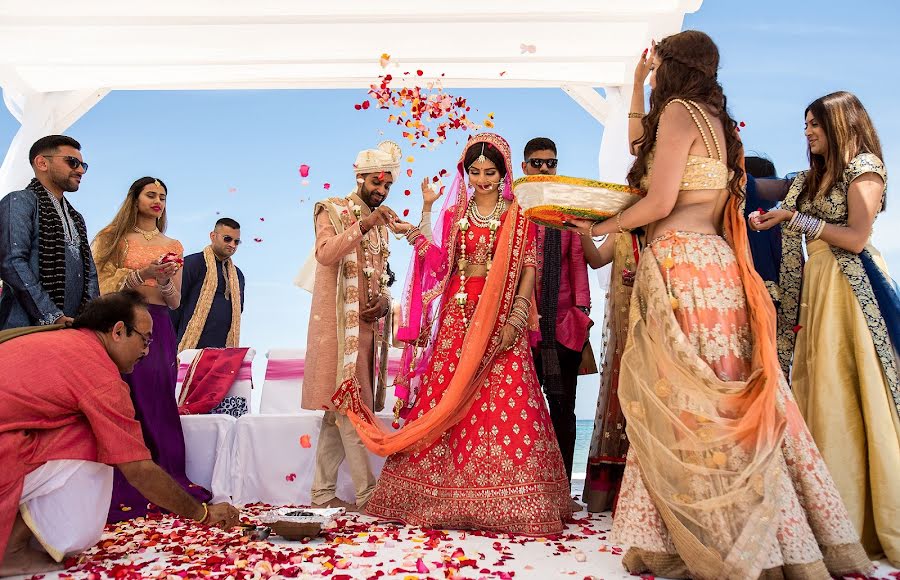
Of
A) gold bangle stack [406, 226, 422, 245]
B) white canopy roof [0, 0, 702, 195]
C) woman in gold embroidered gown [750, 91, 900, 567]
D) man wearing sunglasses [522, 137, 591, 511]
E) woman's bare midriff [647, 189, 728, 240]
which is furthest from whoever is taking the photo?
white canopy roof [0, 0, 702, 195]

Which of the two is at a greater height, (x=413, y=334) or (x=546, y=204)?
(x=546, y=204)

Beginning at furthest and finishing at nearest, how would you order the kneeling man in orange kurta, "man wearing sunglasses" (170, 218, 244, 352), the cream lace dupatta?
"man wearing sunglasses" (170, 218, 244, 352) → the kneeling man in orange kurta → the cream lace dupatta

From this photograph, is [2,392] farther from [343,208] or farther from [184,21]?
[184,21]

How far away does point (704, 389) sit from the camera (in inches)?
102

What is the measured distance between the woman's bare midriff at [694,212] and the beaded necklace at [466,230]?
1.17m

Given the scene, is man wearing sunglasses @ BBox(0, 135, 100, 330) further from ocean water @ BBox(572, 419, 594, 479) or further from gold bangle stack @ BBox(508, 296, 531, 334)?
ocean water @ BBox(572, 419, 594, 479)

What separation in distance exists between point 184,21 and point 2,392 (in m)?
4.20

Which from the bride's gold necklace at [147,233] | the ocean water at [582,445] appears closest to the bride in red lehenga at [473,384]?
the bride's gold necklace at [147,233]

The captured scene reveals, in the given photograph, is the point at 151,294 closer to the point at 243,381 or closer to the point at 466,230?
the point at 243,381

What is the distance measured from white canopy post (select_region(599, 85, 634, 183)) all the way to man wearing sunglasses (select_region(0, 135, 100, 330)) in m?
3.83

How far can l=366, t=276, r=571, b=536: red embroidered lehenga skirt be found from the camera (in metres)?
→ 3.42

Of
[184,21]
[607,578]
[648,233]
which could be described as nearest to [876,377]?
[648,233]

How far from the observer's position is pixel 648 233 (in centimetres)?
302

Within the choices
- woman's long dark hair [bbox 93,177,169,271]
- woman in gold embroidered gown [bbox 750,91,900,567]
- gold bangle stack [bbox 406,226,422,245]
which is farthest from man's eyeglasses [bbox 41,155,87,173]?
woman in gold embroidered gown [bbox 750,91,900,567]
